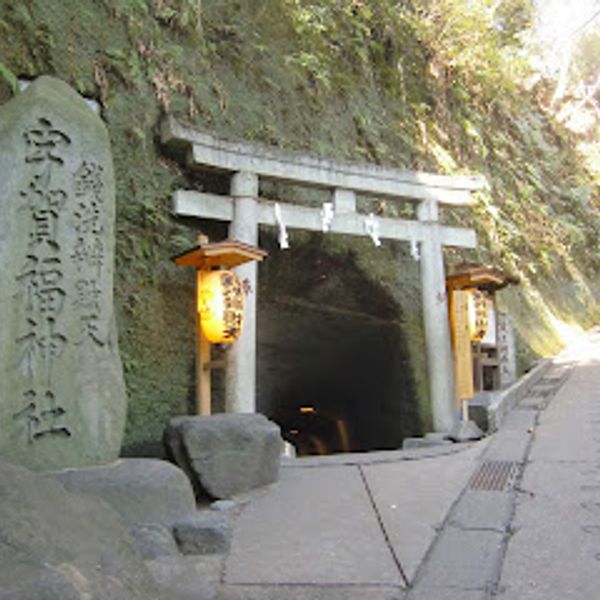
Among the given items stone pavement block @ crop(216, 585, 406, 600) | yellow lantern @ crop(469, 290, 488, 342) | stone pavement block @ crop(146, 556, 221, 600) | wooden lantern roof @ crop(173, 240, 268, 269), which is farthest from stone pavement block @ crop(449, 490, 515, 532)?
yellow lantern @ crop(469, 290, 488, 342)

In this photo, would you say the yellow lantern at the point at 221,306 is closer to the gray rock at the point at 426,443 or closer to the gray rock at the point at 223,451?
the gray rock at the point at 223,451

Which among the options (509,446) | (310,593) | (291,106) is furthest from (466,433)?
(291,106)

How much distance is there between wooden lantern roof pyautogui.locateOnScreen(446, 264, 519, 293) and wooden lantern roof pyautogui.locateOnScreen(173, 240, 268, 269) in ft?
11.6

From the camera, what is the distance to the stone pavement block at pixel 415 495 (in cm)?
371

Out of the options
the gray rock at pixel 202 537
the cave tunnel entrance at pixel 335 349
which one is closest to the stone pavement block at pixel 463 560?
the gray rock at pixel 202 537

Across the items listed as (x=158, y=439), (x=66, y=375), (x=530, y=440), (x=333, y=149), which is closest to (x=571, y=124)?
(x=333, y=149)

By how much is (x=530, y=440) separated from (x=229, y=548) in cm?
410

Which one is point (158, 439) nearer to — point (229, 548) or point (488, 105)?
point (229, 548)

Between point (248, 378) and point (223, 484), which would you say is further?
point (248, 378)

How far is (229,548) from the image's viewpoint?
3.71m

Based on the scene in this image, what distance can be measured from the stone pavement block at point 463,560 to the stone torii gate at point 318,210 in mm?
3556

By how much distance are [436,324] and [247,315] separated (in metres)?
3.10

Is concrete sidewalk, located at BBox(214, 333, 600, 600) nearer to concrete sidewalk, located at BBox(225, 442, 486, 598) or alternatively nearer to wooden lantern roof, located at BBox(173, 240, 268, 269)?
concrete sidewalk, located at BBox(225, 442, 486, 598)

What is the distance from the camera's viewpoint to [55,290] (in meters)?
4.14
